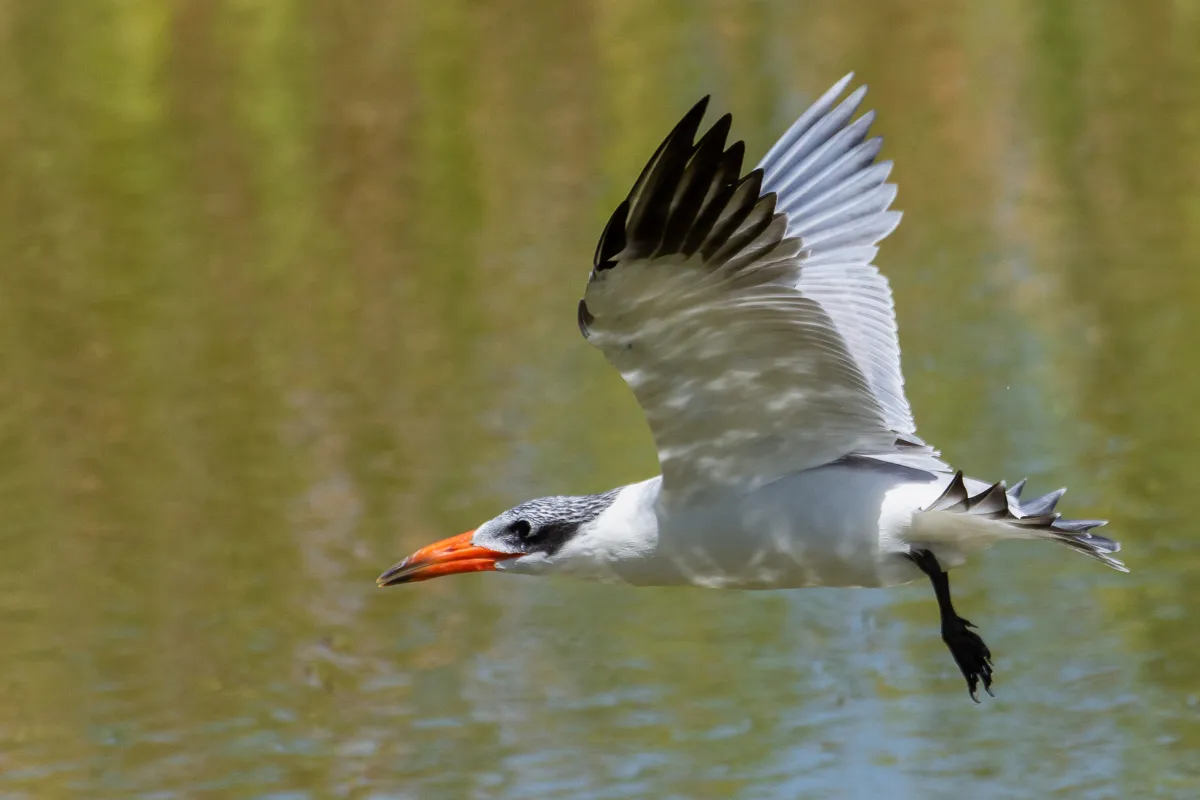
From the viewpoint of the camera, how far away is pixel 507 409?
11.4 metres

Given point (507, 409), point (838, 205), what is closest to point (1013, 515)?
point (838, 205)

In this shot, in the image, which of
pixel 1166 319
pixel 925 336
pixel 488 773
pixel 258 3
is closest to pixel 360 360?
pixel 925 336

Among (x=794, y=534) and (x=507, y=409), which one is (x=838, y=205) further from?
(x=507, y=409)

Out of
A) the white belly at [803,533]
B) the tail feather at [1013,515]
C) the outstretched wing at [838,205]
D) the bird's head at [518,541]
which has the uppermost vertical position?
the outstretched wing at [838,205]

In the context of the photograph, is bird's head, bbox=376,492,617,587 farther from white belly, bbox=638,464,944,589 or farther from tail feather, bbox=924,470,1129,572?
tail feather, bbox=924,470,1129,572

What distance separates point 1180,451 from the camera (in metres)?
9.95

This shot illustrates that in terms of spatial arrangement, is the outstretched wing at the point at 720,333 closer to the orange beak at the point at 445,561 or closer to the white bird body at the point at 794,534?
the white bird body at the point at 794,534

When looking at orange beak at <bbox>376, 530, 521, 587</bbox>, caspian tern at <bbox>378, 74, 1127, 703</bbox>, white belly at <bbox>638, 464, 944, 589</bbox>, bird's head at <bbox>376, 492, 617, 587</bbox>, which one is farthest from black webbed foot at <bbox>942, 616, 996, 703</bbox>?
orange beak at <bbox>376, 530, 521, 587</bbox>

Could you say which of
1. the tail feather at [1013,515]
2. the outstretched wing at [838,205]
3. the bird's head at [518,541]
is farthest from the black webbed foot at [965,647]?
the bird's head at [518,541]

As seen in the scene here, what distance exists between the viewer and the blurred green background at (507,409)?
313 inches

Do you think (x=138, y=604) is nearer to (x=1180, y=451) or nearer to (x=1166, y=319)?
(x=1180, y=451)

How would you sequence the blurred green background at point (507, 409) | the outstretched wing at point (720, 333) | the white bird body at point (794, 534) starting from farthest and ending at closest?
the blurred green background at point (507, 409) → the white bird body at point (794, 534) → the outstretched wing at point (720, 333)

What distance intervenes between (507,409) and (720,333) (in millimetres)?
6295

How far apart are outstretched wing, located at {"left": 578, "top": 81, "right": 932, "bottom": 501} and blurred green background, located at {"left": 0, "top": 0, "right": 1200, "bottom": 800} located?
2.18 meters
